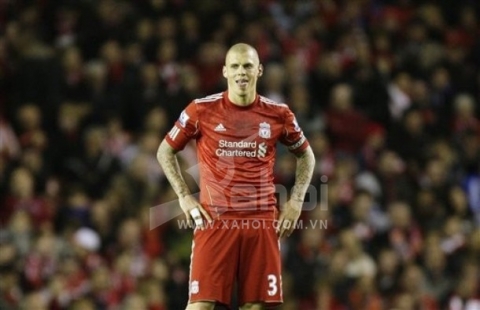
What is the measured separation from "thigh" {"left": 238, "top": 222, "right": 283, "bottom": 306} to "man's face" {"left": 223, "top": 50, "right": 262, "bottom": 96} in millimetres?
1001

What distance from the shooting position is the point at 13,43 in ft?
46.6

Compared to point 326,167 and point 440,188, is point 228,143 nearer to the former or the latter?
point 326,167

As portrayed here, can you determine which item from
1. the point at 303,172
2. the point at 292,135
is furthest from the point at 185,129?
the point at 303,172

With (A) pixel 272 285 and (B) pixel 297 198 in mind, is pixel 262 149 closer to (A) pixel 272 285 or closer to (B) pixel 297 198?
(B) pixel 297 198

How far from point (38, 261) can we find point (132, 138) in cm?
232

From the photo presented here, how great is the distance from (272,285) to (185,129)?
1.30 m

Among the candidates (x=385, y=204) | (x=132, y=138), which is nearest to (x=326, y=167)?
(x=385, y=204)

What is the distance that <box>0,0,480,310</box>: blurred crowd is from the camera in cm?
1258

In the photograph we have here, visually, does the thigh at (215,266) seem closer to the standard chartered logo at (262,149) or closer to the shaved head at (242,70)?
the standard chartered logo at (262,149)

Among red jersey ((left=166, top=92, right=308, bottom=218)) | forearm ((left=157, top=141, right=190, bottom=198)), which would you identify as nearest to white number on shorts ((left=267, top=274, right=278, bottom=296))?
red jersey ((left=166, top=92, right=308, bottom=218))

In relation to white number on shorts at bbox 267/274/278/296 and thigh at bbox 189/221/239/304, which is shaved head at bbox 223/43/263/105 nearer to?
thigh at bbox 189/221/239/304

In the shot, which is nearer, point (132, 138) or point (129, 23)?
point (132, 138)

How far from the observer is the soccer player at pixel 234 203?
825 cm

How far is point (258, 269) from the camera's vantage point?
8289 millimetres
